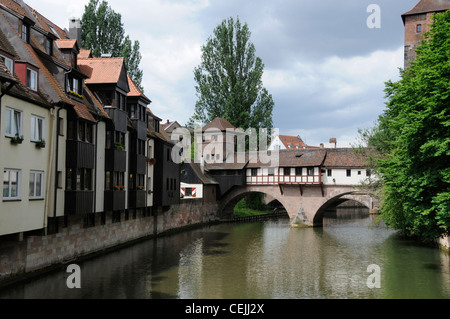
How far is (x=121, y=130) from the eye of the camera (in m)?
24.6

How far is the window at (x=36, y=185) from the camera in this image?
55.6 feet

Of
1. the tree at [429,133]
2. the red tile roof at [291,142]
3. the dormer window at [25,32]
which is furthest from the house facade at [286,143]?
the dormer window at [25,32]

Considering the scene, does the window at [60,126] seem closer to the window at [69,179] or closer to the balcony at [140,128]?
the window at [69,179]

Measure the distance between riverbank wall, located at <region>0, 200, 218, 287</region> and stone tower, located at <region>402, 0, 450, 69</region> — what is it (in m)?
23.9

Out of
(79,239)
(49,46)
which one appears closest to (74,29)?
(49,46)

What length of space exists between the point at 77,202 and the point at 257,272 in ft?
29.3

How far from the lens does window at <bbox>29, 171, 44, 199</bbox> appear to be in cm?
1694

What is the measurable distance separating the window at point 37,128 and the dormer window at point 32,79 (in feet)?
4.07

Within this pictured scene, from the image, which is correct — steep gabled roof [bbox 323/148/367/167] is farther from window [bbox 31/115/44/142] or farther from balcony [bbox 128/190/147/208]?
window [bbox 31/115/44/142]

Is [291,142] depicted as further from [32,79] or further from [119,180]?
[32,79]

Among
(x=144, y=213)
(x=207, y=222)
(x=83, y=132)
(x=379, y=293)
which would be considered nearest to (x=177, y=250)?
(x=144, y=213)

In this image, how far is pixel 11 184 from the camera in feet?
51.2
